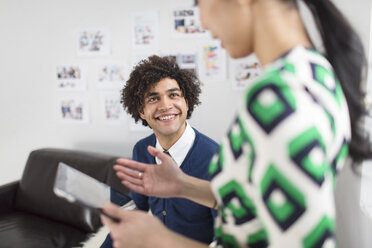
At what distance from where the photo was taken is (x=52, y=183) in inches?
79.9

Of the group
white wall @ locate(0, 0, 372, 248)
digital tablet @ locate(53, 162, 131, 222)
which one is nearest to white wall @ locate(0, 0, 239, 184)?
white wall @ locate(0, 0, 372, 248)

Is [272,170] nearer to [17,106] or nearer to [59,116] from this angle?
[59,116]

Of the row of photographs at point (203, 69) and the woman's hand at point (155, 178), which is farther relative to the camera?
the row of photographs at point (203, 69)

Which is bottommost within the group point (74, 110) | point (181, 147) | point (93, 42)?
point (181, 147)

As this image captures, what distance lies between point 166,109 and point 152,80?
0.16 m

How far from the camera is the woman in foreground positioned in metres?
0.37

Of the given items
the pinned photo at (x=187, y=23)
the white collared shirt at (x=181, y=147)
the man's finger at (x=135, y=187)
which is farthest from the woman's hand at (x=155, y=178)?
the pinned photo at (x=187, y=23)

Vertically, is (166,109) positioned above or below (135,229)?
above

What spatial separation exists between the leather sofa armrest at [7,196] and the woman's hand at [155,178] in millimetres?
1766

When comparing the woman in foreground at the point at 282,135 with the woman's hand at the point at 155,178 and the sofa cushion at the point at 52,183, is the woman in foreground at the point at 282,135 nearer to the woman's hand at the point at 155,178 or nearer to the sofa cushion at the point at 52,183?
the woman's hand at the point at 155,178

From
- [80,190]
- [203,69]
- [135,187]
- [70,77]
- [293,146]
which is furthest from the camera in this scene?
[70,77]

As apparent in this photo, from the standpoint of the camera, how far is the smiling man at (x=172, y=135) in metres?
1.18

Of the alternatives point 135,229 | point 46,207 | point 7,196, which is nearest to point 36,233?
point 46,207

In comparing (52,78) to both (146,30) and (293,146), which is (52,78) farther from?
(293,146)
